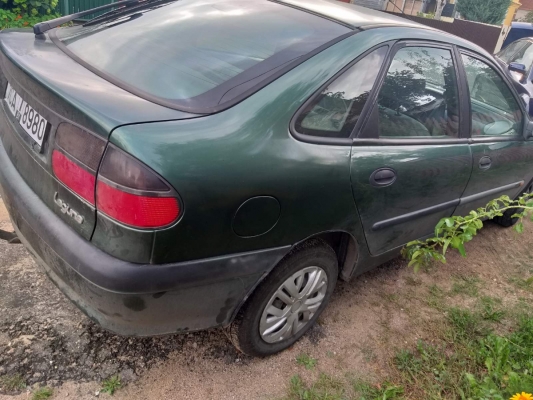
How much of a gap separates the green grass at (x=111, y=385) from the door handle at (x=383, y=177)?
4.73ft

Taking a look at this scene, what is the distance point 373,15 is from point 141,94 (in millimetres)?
1402

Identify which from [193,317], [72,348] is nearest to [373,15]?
[193,317]

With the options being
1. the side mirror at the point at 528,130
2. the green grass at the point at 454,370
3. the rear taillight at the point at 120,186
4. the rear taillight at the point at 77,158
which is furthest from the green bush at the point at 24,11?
the green grass at the point at 454,370

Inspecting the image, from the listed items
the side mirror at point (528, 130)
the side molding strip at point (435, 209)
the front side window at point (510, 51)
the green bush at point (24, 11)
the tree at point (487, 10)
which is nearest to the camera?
the side molding strip at point (435, 209)

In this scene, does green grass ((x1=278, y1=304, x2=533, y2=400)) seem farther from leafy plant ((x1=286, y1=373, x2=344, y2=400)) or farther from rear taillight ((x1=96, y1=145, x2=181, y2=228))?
rear taillight ((x1=96, y1=145, x2=181, y2=228))

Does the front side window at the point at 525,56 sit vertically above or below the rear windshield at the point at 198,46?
below

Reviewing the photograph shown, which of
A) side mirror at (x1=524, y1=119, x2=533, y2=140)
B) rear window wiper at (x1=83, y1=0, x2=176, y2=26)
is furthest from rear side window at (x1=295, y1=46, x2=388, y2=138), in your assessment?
side mirror at (x1=524, y1=119, x2=533, y2=140)

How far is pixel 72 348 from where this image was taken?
2.13 meters

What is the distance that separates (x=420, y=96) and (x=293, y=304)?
127cm

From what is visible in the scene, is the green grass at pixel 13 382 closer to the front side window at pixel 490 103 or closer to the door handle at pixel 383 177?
the door handle at pixel 383 177

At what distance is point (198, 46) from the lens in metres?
2.11

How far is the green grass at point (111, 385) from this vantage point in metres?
1.98

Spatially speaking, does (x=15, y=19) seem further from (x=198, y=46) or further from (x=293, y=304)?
(x=293, y=304)

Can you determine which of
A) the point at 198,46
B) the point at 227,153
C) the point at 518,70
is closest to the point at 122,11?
the point at 198,46
